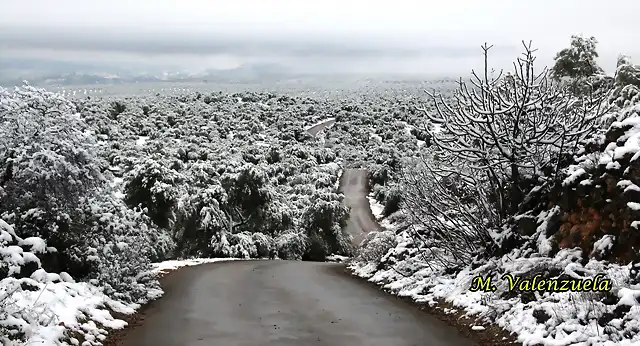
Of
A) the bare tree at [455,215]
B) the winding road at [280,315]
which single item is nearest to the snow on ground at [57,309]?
the winding road at [280,315]

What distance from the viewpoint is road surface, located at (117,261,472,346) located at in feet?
32.8

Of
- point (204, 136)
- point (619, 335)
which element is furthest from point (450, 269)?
point (204, 136)

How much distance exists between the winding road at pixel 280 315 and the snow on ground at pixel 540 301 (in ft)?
2.24

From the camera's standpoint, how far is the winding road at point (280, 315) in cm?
1002

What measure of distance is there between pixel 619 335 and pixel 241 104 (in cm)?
8489

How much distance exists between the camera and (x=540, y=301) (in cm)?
941

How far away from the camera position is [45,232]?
491 inches

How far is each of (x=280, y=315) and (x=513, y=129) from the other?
6.00 metres

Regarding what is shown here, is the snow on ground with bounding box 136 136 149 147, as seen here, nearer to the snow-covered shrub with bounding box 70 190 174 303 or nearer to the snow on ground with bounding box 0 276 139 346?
the snow-covered shrub with bounding box 70 190 174 303

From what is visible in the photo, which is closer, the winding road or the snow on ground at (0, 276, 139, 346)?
the snow on ground at (0, 276, 139, 346)

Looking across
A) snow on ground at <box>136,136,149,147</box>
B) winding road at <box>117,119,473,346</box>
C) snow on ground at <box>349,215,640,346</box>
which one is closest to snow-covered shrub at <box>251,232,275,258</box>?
winding road at <box>117,119,473,346</box>

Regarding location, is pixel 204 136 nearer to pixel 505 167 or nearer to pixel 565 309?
pixel 505 167

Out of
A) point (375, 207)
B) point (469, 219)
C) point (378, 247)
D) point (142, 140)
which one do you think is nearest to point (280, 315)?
point (469, 219)

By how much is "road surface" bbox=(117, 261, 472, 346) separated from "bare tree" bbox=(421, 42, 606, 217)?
3.33m
